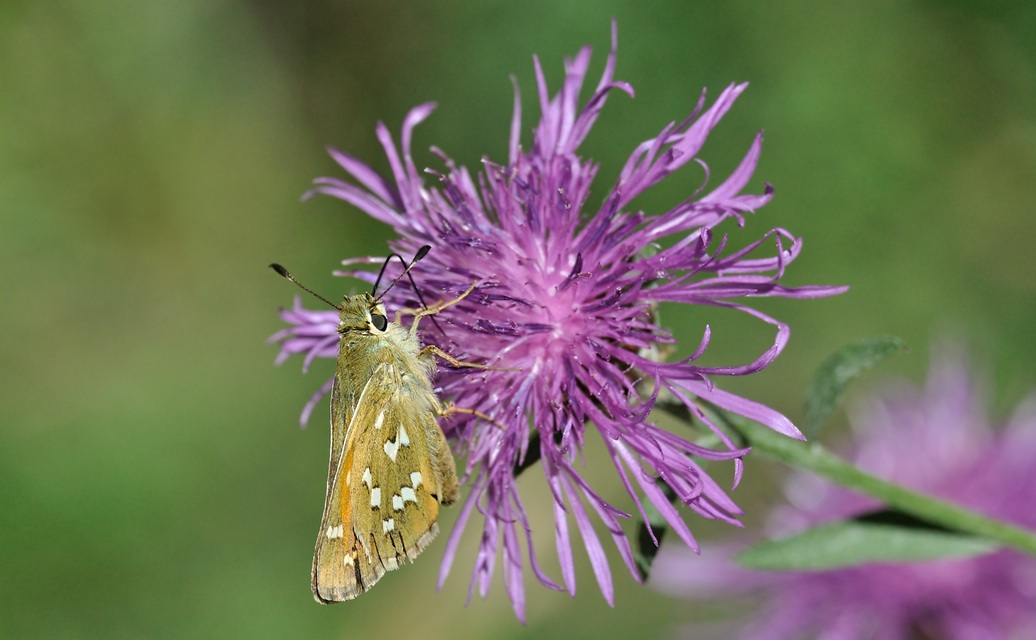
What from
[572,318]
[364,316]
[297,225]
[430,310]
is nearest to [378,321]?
[364,316]

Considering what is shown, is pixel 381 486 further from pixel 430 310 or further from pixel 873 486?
pixel 873 486

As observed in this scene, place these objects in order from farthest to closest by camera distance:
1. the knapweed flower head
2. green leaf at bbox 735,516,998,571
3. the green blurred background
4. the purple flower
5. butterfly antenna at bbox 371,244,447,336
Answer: the green blurred background → the purple flower → butterfly antenna at bbox 371,244,447,336 → green leaf at bbox 735,516,998,571 → the knapweed flower head

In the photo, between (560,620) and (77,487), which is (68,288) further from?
(560,620)

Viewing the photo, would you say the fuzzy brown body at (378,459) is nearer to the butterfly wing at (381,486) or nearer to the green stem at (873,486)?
the butterfly wing at (381,486)

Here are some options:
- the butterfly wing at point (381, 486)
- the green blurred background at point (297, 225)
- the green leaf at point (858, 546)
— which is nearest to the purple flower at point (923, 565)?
the green blurred background at point (297, 225)

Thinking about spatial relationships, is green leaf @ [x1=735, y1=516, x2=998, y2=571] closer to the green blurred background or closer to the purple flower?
the purple flower

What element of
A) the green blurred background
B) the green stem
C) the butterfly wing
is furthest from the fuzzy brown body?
the green blurred background
